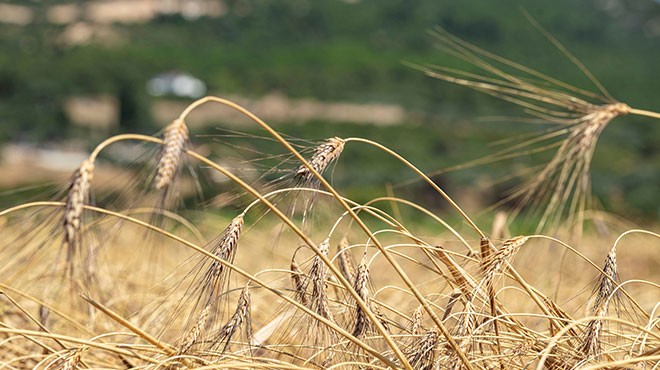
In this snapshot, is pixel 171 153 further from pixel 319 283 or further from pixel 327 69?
pixel 327 69

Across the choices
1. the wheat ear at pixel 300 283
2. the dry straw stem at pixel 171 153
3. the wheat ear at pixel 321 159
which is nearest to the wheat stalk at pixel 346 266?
the wheat ear at pixel 300 283

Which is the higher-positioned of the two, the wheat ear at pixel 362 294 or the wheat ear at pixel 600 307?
the wheat ear at pixel 362 294

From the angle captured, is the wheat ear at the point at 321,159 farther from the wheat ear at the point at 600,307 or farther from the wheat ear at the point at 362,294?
the wheat ear at the point at 600,307

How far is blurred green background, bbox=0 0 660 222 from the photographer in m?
31.3

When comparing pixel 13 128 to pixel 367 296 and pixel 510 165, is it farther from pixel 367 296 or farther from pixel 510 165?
pixel 367 296

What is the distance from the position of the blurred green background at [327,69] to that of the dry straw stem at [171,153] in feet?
67.6

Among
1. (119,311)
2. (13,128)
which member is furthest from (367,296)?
(13,128)

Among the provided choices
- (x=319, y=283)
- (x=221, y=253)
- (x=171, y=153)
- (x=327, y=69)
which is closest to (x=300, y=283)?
(x=319, y=283)

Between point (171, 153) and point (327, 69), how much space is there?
132 feet

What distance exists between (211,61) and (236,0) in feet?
22.0

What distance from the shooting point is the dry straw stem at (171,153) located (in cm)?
121

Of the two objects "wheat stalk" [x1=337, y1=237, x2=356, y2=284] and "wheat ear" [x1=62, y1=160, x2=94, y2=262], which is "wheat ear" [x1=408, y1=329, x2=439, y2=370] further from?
"wheat ear" [x1=62, y1=160, x2=94, y2=262]

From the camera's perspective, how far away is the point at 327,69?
41.2m

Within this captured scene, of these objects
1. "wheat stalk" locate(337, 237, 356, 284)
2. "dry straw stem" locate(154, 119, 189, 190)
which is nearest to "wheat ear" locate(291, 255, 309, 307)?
"wheat stalk" locate(337, 237, 356, 284)
